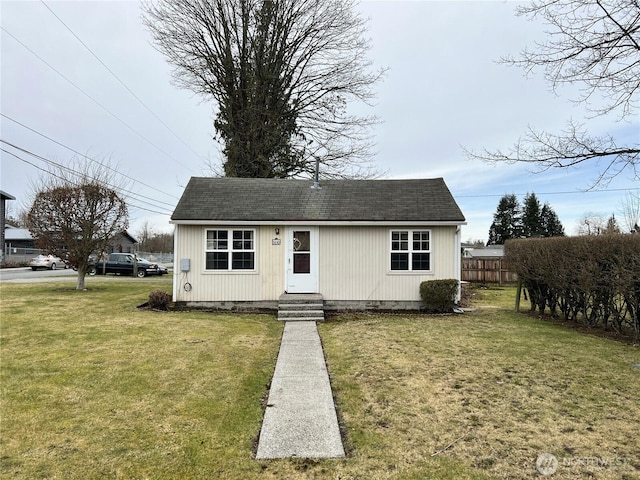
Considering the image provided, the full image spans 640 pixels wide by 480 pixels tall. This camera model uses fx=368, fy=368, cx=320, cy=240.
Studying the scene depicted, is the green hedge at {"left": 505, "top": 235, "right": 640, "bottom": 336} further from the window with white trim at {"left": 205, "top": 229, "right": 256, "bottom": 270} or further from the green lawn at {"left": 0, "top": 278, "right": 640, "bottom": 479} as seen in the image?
the window with white trim at {"left": 205, "top": 229, "right": 256, "bottom": 270}

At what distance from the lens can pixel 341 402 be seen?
422cm

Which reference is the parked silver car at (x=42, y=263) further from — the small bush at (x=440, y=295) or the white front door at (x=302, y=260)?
the small bush at (x=440, y=295)

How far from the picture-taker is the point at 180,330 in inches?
312

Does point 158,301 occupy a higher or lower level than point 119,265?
lower

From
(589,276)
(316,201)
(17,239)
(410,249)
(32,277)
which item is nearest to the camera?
(589,276)

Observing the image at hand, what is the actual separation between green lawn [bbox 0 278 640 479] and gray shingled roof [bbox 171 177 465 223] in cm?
406

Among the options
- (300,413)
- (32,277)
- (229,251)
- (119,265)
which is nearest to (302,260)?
(229,251)

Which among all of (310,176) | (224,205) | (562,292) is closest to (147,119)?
(310,176)

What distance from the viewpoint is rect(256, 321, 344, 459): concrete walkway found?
10.4 ft

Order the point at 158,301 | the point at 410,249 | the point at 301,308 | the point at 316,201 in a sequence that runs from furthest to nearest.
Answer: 1. the point at 316,201
2. the point at 410,249
3. the point at 158,301
4. the point at 301,308

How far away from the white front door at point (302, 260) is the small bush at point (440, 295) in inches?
130

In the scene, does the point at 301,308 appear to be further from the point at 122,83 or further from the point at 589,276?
the point at 122,83

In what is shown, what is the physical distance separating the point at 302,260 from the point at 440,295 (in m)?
4.18

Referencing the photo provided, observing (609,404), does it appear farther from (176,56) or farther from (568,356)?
(176,56)
